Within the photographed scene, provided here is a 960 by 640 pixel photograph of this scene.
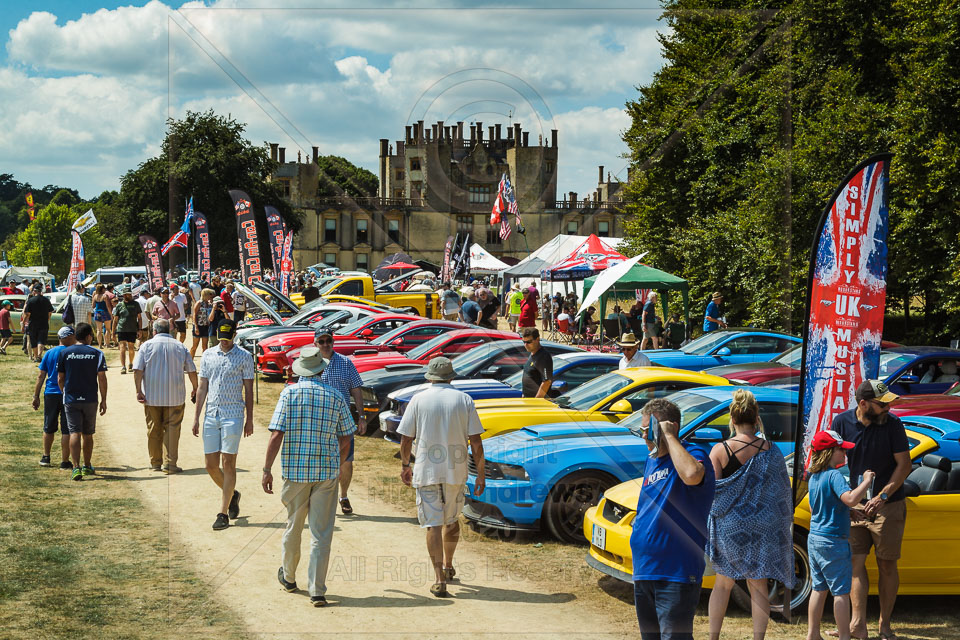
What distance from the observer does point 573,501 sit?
8742mm

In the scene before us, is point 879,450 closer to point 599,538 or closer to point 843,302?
point 843,302

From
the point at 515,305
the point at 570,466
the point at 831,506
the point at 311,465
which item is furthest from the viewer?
the point at 515,305

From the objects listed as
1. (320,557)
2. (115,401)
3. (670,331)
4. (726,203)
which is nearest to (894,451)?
(320,557)

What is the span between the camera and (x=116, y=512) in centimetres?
942

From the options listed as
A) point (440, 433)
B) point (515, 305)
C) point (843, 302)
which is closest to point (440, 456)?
point (440, 433)

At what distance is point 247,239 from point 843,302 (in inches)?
915

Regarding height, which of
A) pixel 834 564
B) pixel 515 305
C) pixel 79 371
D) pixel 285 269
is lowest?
pixel 834 564

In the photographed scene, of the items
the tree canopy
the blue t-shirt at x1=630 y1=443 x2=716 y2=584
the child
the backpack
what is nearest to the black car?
the tree canopy

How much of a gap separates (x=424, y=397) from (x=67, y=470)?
6342 mm

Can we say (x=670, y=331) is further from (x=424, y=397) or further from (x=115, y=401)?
(x=424, y=397)

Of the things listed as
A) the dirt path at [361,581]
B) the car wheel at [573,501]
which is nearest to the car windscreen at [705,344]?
the dirt path at [361,581]

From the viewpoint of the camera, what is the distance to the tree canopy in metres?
19.6

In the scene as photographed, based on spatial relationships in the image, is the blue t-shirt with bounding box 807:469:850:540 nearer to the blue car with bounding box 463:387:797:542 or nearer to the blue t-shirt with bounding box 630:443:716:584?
the blue t-shirt with bounding box 630:443:716:584

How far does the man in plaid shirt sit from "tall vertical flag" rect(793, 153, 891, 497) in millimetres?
3780
